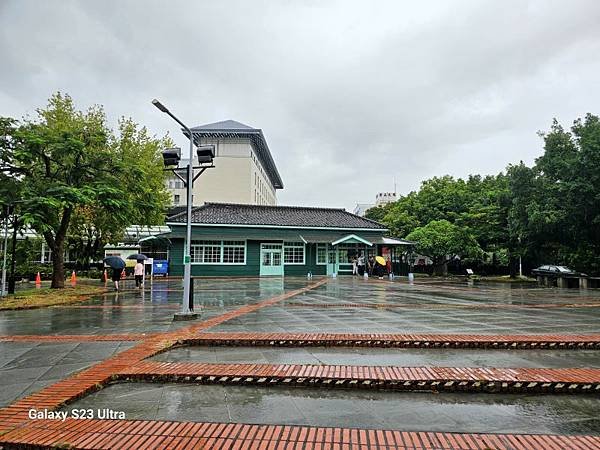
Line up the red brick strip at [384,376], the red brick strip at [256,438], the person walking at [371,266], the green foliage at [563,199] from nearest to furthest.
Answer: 1. the red brick strip at [256,438]
2. the red brick strip at [384,376]
3. the green foliage at [563,199]
4. the person walking at [371,266]

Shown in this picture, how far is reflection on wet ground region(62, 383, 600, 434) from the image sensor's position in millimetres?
3682

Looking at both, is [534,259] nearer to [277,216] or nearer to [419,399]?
[277,216]

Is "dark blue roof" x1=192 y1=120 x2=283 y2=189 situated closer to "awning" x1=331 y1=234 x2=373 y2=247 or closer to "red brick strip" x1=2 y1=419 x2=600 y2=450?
"awning" x1=331 y1=234 x2=373 y2=247

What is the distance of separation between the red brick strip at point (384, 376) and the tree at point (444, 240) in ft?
98.8

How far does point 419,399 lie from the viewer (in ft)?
14.2

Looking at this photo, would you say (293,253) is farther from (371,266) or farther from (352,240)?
(371,266)

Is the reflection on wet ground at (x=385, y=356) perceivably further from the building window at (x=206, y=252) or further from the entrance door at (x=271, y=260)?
the entrance door at (x=271, y=260)

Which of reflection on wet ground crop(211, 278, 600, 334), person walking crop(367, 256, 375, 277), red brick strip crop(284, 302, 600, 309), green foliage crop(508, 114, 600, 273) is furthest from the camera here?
person walking crop(367, 256, 375, 277)

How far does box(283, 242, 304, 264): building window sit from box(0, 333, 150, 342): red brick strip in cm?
2622

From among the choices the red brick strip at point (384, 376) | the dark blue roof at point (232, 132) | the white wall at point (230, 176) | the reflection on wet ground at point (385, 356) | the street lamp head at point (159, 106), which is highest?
the dark blue roof at point (232, 132)

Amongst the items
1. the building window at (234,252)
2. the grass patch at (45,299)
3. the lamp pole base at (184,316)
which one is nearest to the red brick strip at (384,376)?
the lamp pole base at (184,316)

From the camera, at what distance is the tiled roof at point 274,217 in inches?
1302

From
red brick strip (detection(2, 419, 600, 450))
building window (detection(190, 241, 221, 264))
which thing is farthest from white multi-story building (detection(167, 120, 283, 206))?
red brick strip (detection(2, 419, 600, 450))

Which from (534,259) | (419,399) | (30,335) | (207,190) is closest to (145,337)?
(30,335)
